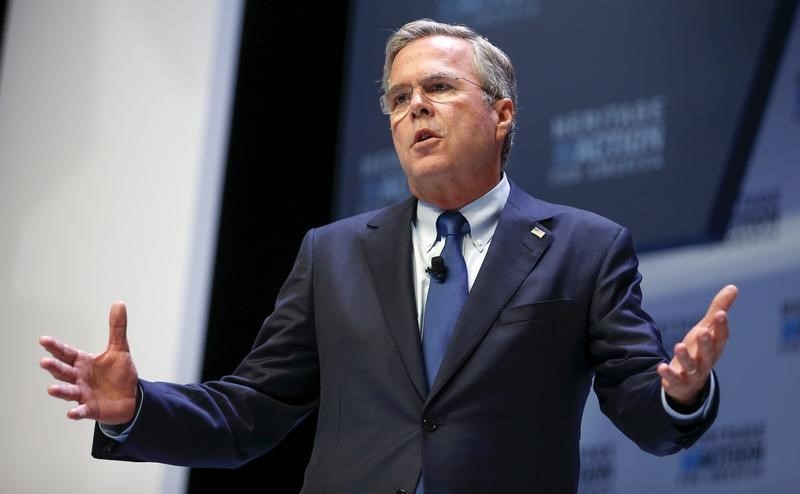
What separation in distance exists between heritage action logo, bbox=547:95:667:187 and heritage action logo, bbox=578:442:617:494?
0.80 metres

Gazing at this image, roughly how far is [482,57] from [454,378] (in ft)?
2.41

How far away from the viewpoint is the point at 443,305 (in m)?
2.05

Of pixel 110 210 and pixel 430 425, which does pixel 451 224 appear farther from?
pixel 110 210

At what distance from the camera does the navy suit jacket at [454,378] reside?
6.23ft

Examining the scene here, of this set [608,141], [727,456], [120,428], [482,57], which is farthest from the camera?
[608,141]

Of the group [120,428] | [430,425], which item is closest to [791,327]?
[430,425]

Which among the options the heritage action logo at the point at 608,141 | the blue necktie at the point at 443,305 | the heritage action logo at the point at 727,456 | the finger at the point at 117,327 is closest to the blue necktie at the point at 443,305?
the blue necktie at the point at 443,305

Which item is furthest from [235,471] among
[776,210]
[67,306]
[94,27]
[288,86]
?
[776,210]

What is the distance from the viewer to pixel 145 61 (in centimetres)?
369

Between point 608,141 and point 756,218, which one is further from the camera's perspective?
point 608,141

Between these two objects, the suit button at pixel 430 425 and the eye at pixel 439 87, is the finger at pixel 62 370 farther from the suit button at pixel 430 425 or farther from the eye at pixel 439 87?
the eye at pixel 439 87

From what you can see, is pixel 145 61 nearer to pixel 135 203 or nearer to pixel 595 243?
pixel 135 203

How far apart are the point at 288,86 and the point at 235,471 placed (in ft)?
4.20

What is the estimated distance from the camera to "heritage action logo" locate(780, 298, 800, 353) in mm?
3070
